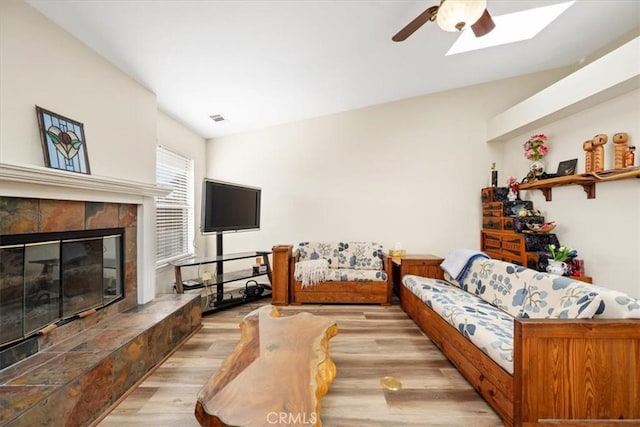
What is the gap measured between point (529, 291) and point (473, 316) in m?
0.49

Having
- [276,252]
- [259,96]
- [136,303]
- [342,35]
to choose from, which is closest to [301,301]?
[276,252]

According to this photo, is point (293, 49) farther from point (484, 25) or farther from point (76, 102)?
point (76, 102)

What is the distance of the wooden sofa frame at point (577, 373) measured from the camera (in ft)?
4.16

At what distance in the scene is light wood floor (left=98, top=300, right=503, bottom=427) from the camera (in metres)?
1.43

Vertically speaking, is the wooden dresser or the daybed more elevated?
the wooden dresser

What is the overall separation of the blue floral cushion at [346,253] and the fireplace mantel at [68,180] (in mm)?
2062

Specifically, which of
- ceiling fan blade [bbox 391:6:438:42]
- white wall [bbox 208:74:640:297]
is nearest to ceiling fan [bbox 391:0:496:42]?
ceiling fan blade [bbox 391:6:438:42]

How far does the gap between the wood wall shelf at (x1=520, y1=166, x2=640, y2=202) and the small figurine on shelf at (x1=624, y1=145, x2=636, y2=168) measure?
8 cm

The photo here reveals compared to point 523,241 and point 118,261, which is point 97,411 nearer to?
point 118,261

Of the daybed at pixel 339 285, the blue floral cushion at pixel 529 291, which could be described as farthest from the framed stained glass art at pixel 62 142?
the blue floral cushion at pixel 529 291

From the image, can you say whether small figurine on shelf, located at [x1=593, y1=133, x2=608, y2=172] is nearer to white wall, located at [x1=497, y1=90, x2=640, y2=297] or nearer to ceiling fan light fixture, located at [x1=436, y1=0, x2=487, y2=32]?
white wall, located at [x1=497, y1=90, x2=640, y2=297]

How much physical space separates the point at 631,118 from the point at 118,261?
185 inches

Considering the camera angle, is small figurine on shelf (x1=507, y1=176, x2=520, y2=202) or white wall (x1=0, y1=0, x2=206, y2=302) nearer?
white wall (x1=0, y1=0, x2=206, y2=302)

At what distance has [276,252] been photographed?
10.6 feet
